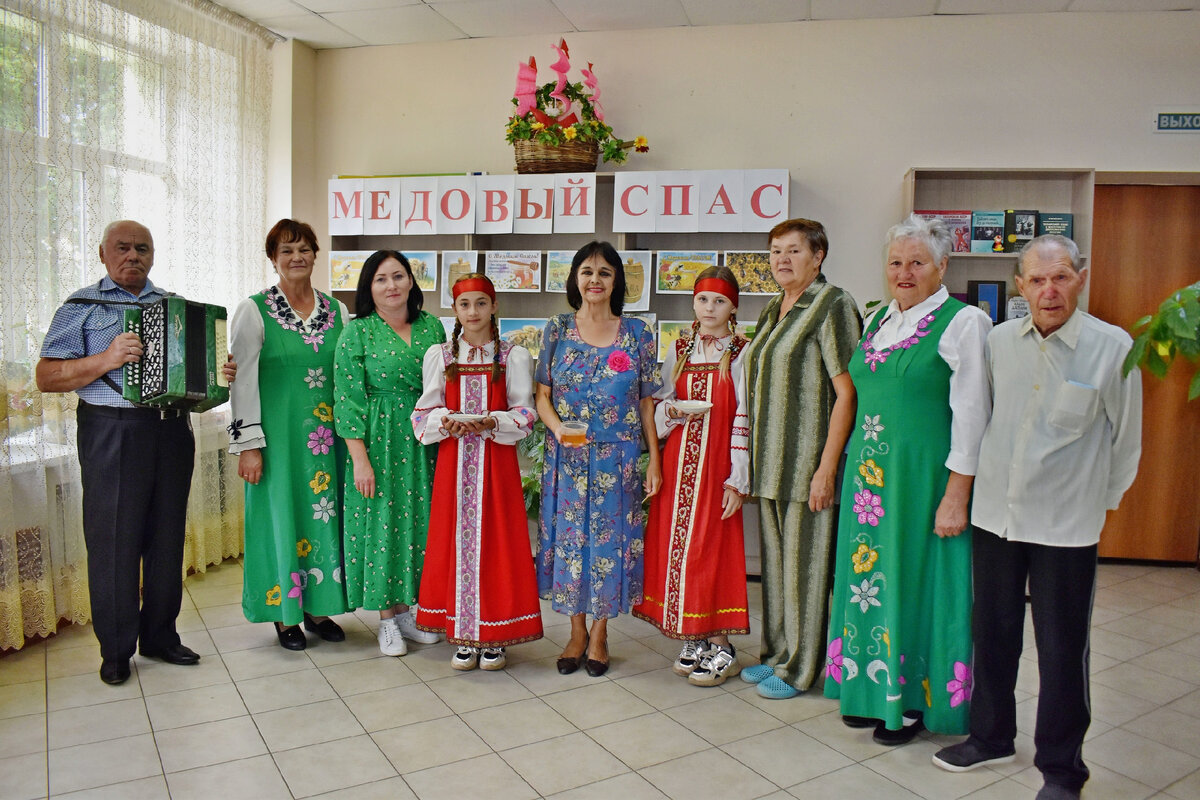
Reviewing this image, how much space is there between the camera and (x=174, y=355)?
9.05 ft

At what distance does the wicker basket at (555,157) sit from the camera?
15.1ft

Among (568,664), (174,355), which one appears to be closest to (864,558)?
(568,664)

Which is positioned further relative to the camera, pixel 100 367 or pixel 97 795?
pixel 100 367

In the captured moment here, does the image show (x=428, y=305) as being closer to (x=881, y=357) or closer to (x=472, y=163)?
(x=472, y=163)

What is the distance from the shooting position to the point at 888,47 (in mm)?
4582

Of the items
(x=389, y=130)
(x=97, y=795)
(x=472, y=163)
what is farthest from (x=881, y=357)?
(x=389, y=130)

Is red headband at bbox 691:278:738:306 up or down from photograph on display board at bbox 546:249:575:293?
down

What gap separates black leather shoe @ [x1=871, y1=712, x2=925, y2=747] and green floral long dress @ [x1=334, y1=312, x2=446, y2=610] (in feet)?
5.62

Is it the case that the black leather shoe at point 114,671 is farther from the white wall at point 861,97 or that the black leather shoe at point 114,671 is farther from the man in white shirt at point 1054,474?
the white wall at point 861,97

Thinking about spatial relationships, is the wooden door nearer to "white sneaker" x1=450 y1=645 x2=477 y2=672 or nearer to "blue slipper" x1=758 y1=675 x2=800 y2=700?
"blue slipper" x1=758 y1=675 x2=800 y2=700

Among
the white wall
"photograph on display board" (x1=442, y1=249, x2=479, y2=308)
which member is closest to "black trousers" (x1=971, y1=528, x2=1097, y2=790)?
the white wall

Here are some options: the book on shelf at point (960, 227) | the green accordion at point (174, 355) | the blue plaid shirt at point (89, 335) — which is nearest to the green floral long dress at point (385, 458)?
the green accordion at point (174, 355)

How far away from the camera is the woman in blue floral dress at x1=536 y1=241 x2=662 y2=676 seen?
299 cm

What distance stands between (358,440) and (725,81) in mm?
2998
